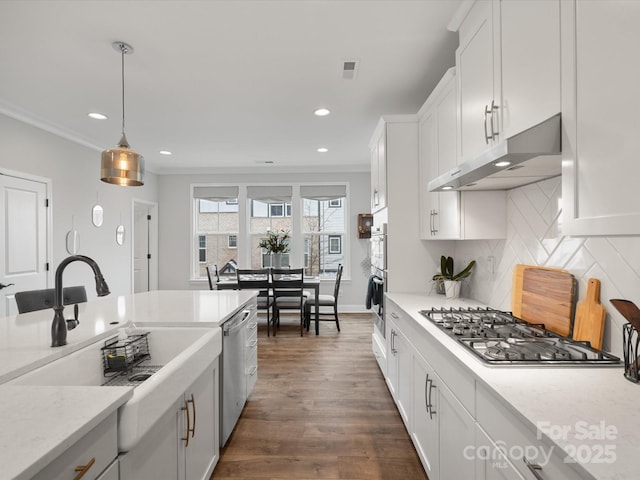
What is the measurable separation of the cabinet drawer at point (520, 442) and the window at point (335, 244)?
200 inches

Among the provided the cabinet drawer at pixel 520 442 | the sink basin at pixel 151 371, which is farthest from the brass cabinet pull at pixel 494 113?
the sink basin at pixel 151 371

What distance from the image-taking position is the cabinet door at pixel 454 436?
1221 millimetres

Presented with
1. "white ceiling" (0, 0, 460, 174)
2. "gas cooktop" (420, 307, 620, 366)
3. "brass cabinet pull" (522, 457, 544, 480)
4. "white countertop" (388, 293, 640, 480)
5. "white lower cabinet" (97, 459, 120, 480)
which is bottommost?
"white lower cabinet" (97, 459, 120, 480)

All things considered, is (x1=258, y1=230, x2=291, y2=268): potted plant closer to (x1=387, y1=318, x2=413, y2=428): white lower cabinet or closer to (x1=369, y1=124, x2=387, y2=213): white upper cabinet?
(x1=369, y1=124, x2=387, y2=213): white upper cabinet

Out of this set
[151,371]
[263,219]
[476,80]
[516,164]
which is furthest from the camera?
[263,219]

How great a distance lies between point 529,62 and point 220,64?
7.03 feet

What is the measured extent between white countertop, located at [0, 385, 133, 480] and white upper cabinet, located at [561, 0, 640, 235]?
1.40 m

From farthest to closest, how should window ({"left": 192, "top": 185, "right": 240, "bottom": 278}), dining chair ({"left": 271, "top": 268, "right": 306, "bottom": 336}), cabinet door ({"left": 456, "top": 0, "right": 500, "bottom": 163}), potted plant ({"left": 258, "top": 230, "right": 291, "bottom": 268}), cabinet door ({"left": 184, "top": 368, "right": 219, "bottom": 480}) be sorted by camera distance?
window ({"left": 192, "top": 185, "right": 240, "bottom": 278}), potted plant ({"left": 258, "top": 230, "right": 291, "bottom": 268}), dining chair ({"left": 271, "top": 268, "right": 306, "bottom": 336}), cabinet door ({"left": 456, "top": 0, "right": 500, "bottom": 163}), cabinet door ({"left": 184, "top": 368, "right": 219, "bottom": 480})

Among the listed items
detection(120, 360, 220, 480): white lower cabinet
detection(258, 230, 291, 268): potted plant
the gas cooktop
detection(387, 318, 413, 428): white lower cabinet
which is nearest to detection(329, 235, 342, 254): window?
detection(258, 230, 291, 268): potted plant

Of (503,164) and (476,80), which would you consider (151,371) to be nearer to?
(503,164)

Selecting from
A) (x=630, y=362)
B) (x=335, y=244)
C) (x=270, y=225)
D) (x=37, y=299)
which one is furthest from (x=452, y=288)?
(x=270, y=225)

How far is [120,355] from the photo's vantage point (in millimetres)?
1521

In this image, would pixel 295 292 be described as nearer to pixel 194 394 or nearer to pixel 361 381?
pixel 361 381

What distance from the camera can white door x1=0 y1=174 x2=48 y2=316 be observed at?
329 cm
